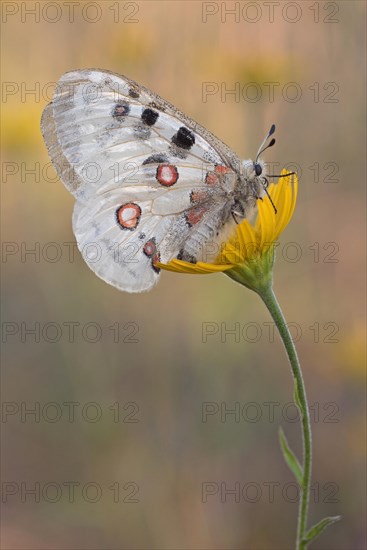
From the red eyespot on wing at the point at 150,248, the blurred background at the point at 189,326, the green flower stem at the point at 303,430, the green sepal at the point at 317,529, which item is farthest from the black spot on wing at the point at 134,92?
the blurred background at the point at 189,326

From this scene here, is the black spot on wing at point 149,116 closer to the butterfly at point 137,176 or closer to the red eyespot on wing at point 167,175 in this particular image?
the butterfly at point 137,176

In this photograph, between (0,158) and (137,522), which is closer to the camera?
(137,522)

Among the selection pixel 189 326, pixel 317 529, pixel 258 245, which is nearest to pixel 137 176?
pixel 258 245

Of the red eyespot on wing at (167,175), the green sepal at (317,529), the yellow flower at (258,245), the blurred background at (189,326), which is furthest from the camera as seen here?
the blurred background at (189,326)

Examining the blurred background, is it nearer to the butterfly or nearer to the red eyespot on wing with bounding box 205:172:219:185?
the butterfly

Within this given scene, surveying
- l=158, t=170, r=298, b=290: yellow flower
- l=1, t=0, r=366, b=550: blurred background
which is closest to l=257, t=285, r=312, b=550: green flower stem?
l=158, t=170, r=298, b=290: yellow flower

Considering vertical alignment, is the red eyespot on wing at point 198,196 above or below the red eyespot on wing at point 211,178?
below

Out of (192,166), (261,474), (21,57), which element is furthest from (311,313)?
(21,57)

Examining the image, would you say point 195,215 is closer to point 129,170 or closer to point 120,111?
point 129,170

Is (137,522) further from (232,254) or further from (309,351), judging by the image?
(232,254)
